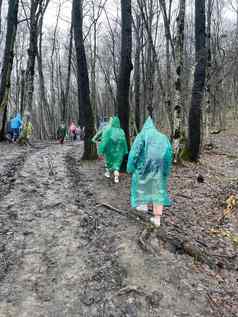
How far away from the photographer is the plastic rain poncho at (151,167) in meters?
6.91

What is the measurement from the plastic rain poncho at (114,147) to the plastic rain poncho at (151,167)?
327 cm

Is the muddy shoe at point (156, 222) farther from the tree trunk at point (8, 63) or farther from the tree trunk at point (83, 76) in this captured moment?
the tree trunk at point (8, 63)

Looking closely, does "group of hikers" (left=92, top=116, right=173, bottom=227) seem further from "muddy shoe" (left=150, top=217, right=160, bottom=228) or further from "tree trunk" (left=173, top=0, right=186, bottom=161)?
"tree trunk" (left=173, top=0, right=186, bottom=161)

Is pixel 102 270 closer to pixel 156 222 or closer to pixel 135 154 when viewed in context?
pixel 156 222

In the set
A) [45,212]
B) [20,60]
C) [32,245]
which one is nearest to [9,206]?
[45,212]

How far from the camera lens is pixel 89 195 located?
912 centimetres

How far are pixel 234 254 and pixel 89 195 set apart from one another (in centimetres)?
353

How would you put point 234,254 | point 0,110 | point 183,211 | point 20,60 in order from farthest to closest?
point 20,60
point 0,110
point 183,211
point 234,254

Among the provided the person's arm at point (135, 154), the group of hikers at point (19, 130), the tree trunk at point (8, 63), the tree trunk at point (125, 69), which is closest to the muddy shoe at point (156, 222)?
the person's arm at point (135, 154)

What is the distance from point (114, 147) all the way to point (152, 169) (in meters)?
3.76

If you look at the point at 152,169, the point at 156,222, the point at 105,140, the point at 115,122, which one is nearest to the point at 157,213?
the point at 156,222

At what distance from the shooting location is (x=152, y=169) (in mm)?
6930

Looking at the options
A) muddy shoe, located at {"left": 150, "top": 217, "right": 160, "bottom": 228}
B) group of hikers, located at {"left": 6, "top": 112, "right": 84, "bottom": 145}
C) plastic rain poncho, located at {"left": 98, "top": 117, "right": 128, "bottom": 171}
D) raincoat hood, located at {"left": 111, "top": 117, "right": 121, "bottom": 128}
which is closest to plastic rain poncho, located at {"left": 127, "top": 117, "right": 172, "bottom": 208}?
muddy shoe, located at {"left": 150, "top": 217, "right": 160, "bottom": 228}

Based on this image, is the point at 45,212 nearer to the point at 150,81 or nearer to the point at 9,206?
the point at 9,206
